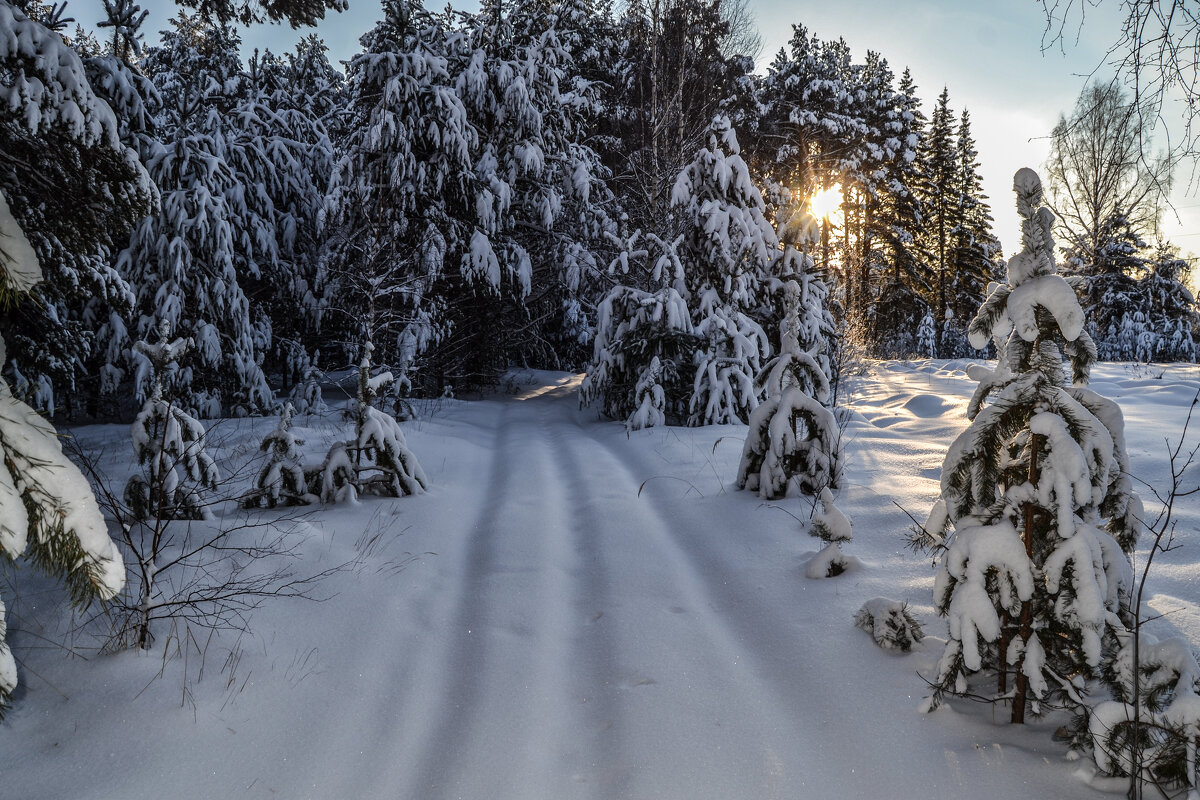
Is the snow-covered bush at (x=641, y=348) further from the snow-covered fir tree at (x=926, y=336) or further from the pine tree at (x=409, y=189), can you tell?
the snow-covered fir tree at (x=926, y=336)

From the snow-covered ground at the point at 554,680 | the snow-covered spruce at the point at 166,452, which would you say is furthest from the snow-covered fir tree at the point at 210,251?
the snow-covered ground at the point at 554,680

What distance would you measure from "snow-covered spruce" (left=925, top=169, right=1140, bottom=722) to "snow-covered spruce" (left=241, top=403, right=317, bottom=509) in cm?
584

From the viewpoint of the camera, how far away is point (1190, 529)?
173 inches

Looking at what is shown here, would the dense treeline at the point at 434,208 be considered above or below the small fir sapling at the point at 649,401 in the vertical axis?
above

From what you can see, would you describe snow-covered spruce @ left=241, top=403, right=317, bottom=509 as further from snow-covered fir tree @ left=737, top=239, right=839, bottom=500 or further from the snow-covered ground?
snow-covered fir tree @ left=737, top=239, right=839, bottom=500

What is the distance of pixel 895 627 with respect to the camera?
3621mm

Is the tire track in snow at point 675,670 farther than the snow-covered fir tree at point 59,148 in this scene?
No

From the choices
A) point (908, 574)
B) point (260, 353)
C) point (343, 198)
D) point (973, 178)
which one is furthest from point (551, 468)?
point (973, 178)

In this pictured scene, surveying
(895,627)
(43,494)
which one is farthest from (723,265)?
(43,494)

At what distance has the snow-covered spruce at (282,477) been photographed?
6.38 metres

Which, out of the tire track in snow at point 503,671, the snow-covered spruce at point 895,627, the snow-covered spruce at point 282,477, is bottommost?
the tire track in snow at point 503,671

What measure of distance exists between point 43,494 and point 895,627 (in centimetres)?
386

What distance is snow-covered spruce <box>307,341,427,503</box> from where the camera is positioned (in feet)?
22.0

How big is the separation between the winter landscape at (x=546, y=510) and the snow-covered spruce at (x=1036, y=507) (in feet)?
0.06
